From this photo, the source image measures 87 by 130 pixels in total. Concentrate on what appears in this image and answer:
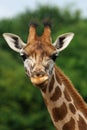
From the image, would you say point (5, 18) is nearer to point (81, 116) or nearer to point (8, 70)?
point (8, 70)

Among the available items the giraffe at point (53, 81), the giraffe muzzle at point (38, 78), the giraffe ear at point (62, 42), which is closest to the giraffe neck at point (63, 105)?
the giraffe at point (53, 81)

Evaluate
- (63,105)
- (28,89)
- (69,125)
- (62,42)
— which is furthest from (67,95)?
(28,89)

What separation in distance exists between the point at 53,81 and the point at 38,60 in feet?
2.07

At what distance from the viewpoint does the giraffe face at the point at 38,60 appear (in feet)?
39.3

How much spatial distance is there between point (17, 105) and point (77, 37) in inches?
452

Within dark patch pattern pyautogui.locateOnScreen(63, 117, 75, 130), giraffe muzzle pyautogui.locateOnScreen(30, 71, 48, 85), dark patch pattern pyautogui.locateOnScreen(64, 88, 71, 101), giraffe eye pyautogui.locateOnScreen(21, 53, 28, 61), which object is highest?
giraffe eye pyautogui.locateOnScreen(21, 53, 28, 61)

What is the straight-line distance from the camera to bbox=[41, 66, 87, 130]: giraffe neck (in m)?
12.7

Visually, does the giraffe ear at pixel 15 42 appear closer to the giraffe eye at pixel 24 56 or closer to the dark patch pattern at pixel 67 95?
the giraffe eye at pixel 24 56

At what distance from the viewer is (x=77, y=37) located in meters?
52.3

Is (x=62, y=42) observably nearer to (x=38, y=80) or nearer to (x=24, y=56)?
(x=24, y=56)

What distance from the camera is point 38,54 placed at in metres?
12.3

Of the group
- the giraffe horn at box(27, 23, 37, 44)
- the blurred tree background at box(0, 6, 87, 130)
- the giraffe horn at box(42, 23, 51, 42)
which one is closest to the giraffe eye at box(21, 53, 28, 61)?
the giraffe horn at box(27, 23, 37, 44)

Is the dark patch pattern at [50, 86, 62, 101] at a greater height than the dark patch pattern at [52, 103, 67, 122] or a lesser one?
greater

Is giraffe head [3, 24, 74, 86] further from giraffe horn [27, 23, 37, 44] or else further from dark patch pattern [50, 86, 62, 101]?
dark patch pattern [50, 86, 62, 101]
